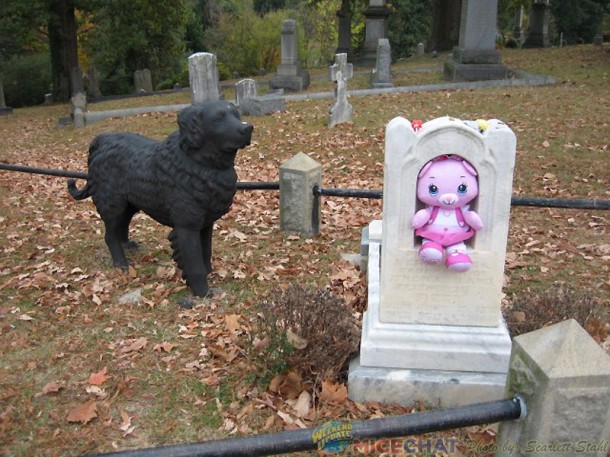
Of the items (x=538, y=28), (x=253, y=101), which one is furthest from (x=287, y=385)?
(x=538, y=28)

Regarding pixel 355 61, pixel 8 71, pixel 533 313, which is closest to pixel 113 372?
pixel 533 313

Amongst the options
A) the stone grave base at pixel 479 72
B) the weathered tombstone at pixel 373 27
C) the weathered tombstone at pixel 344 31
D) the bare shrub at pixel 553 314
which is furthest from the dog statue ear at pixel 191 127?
the weathered tombstone at pixel 344 31

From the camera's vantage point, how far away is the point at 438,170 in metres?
3.54

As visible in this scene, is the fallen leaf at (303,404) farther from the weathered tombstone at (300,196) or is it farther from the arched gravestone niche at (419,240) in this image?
the weathered tombstone at (300,196)

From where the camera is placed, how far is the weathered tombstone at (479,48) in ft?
52.9

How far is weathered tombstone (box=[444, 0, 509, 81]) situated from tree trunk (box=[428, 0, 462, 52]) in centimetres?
1062

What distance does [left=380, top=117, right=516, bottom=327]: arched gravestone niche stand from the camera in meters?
3.51

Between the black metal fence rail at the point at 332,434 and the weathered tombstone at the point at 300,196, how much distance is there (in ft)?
15.0

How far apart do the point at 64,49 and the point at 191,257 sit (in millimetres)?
19348

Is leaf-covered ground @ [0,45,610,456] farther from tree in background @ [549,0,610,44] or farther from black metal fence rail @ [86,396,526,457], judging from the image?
tree in background @ [549,0,610,44]

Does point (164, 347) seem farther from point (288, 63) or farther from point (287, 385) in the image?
point (288, 63)

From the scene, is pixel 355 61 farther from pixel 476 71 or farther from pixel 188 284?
pixel 188 284

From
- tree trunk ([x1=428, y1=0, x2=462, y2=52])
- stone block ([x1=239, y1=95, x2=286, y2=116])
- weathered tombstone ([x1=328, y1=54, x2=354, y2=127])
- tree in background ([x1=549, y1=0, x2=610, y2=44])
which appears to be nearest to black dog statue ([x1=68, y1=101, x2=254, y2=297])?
weathered tombstone ([x1=328, y1=54, x2=354, y2=127])

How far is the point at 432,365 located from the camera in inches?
147
